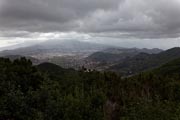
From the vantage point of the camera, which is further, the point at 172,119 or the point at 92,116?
the point at 92,116

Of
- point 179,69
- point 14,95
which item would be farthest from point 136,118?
point 179,69

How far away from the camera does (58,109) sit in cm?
1739

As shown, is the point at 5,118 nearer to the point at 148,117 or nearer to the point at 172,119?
the point at 148,117

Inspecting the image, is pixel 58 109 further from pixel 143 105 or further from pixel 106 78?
pixel 106 78

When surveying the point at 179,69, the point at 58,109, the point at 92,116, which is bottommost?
the point at 179,69

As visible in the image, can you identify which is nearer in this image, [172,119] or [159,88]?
[172,119]

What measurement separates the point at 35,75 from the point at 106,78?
3472 cm

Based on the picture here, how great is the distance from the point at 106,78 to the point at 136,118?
59134 millimetres

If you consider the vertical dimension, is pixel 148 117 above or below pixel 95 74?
above

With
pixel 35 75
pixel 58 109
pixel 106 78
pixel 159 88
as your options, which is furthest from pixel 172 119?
pixel 106 78

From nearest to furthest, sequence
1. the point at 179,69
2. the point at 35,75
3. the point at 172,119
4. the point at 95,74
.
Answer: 1. the point at 172,119
2. the point at 35,75
3. the point at 95,74
4. the point at 179,69

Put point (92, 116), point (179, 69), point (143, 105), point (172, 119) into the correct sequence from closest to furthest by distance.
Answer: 1. point (172, 119)
2. point (143, 105)
3. point (92, 116)
4. point (179, 69)

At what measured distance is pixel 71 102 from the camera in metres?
19.9

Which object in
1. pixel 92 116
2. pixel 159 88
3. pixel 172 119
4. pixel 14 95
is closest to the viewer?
pixel 172 119
